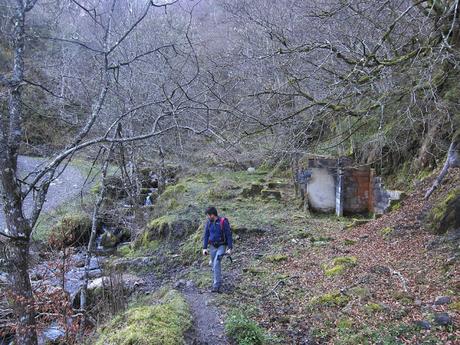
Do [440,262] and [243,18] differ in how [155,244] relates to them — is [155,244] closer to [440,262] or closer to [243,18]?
[243,18]

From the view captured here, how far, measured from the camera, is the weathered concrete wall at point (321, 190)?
46.4ft

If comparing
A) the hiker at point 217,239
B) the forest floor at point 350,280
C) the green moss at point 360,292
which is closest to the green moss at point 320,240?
the forest floor at point 350,280

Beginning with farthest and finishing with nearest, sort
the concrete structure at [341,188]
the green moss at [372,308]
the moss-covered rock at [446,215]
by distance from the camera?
the concrete structure at [341,188], the moss-covered rock at [446,215], the green moss at [372,308]

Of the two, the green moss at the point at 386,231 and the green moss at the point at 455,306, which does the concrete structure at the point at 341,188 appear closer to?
the green moss at the point at 386,231

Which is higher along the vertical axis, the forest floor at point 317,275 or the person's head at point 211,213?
the person's head at point 211,213

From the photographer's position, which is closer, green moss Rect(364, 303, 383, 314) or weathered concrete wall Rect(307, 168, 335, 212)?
green moss Rect(364, 303, 383, 314)

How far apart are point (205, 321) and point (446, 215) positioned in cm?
500

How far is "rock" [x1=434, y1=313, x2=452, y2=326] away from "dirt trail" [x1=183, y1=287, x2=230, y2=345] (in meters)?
2.61

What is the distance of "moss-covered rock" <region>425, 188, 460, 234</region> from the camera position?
25.3ft

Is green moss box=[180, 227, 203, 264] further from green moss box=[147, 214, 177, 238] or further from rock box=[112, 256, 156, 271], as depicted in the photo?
green moss box=[147, 214, 177, 238]

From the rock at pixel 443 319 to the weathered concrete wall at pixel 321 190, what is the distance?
29.5 ft

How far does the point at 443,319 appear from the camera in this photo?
5.11 meters

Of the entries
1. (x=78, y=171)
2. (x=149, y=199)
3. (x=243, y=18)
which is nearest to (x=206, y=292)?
(x=243, y=18)

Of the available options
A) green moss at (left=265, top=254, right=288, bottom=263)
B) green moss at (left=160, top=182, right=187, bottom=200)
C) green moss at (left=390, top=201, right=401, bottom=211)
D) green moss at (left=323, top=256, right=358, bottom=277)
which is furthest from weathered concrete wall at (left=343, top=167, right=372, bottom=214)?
green moss at (left=160, top=182, right=187, bottom=200)
